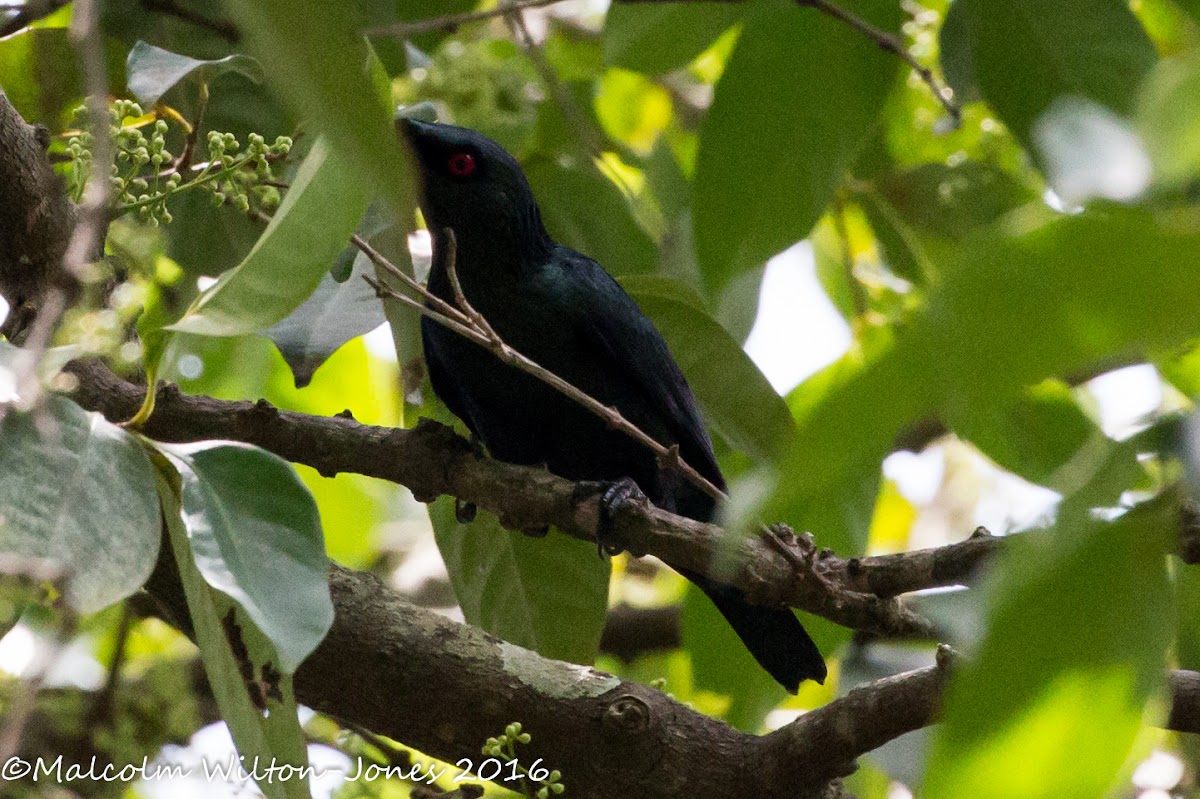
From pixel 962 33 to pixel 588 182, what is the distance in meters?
1.52

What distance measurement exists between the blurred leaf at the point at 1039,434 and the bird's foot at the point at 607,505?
2.60 ft

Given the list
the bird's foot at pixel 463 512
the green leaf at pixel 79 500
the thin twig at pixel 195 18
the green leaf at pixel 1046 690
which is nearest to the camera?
the green leaf at pixel 1046 690

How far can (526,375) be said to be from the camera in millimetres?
3633

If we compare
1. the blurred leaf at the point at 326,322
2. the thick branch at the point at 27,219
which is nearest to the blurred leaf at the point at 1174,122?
the blurred leaf at the point at 326,322

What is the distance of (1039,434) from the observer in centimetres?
302

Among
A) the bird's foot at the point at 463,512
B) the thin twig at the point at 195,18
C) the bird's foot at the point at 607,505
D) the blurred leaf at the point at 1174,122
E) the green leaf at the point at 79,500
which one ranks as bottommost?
the bird's foot at the point at 463,512

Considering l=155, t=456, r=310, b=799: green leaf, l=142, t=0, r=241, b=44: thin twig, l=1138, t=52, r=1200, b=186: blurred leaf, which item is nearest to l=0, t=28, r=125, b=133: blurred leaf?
l=142, t=0, r=241, b=44: thin twig

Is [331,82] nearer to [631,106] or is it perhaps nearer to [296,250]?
[296,250]

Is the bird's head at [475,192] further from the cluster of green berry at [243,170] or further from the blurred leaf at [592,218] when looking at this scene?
the cluster of green berry at [243,170]

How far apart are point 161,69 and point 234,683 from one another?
154 centimetres

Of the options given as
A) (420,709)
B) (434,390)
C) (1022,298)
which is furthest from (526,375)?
(1022,298)

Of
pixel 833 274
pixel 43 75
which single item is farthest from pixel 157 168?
pixel 833 274

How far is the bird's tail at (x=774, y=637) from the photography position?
3.35 m

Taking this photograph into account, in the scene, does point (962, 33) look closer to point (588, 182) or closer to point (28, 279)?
point (588, 182)
